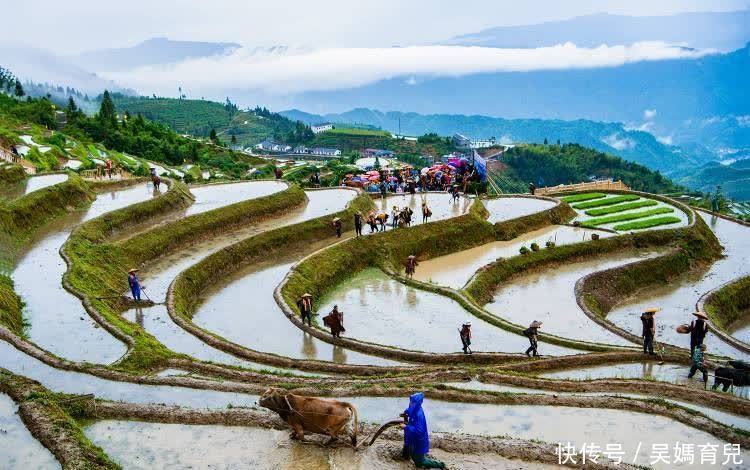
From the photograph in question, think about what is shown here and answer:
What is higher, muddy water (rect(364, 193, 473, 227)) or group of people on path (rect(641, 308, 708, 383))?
muddy water (rect(364, 193, 473, 227))

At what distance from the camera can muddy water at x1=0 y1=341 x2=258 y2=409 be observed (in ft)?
43.6

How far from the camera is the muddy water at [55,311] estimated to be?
1605 centimetres

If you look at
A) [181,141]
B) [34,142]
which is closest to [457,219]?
[34,142]

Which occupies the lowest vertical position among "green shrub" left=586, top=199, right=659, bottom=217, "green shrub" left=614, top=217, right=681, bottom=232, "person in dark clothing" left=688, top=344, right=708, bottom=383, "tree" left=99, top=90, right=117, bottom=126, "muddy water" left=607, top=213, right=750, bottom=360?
"muddy water" left=607, top=213, right=750, bottom=360

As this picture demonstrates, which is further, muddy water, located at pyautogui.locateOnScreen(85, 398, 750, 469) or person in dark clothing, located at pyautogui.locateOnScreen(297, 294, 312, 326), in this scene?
person in dark clothing, located at pyautogui.locateOnScreen(297, 294, 312, 326)

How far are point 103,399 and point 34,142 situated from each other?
137 ft

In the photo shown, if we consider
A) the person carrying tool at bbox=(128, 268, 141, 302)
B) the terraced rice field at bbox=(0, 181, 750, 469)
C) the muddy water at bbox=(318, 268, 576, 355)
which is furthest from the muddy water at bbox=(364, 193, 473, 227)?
the person carrying tool at bbox=(128, 268, 141, 302)

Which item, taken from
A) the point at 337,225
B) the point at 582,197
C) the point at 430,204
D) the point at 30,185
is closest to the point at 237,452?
the point at 337,225

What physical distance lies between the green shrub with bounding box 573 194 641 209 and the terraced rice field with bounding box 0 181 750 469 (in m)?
7.29

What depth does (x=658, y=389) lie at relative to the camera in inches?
571

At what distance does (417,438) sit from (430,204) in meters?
28.2

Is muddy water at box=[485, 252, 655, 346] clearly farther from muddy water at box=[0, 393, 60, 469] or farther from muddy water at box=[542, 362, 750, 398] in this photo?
muddy water at box=[0, 393, 60, 469]

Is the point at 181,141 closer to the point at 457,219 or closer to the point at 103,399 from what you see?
the point at 457,219

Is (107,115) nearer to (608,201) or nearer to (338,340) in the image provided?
(608,201)
